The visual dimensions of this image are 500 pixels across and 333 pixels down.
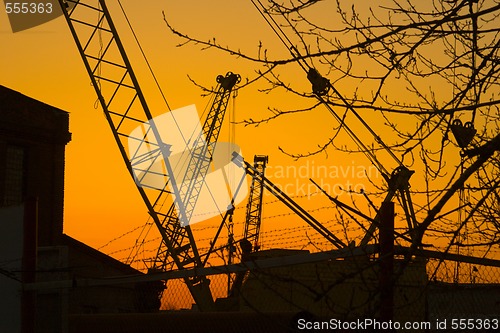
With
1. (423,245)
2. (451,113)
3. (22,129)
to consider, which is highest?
(22,129)

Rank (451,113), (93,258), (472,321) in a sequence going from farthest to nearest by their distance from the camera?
(93,258), (472,321), (451,113)

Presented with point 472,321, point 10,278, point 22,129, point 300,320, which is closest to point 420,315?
point 472,321

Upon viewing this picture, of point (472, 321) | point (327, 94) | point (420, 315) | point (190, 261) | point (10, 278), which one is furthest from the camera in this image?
point (190, 261)

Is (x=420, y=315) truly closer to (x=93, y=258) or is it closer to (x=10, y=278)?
(x=10, y=278)

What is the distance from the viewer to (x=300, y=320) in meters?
5.58

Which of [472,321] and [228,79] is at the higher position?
[228,79]

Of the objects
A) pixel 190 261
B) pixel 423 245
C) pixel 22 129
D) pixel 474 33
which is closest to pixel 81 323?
pixel 423 245

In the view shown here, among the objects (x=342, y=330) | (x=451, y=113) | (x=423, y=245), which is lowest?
(x=342, y=330)

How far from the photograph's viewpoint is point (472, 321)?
618cm

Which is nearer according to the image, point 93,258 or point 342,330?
point 342,330

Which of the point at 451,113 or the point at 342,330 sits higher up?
the point at 451,113

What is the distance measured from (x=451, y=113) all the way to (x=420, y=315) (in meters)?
2.63

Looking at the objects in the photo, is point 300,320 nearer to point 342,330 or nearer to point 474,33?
point 342,330

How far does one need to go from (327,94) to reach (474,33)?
926 millimetres
